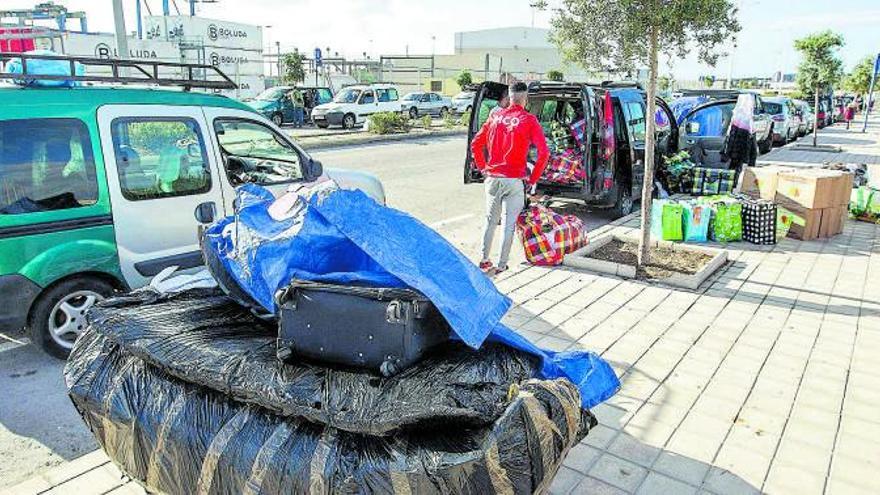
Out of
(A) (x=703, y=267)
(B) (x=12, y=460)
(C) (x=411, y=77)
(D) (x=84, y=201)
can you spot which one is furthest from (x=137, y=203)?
(C) (x=411, y=77)

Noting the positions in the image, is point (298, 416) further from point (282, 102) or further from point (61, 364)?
point (282, 102)

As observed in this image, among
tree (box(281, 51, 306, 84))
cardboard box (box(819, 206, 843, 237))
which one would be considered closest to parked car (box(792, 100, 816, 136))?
cardboard box (box(819, 206, 843, 237))

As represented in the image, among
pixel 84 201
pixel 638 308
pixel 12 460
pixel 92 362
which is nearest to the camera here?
pixel 92 362

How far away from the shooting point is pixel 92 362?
2.60 metres

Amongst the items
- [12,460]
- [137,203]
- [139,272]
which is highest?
[137,203]

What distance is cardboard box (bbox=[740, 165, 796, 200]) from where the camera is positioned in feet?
26.2

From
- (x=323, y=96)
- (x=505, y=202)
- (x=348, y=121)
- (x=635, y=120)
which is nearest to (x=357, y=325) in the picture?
(x=505, y=202)

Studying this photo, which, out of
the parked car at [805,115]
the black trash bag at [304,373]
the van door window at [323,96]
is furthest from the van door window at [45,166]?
the parked car at [805,115]

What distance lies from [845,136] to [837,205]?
22459mm

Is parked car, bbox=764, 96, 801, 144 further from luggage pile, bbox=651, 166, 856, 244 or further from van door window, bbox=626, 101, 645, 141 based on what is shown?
luggage pile, bbox=651, 166, 856, 244

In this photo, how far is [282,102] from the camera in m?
26.6

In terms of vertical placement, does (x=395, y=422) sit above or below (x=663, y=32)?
below

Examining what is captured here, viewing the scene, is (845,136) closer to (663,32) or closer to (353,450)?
(663,32)

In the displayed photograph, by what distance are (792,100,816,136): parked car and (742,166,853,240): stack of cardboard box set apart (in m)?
19.9
